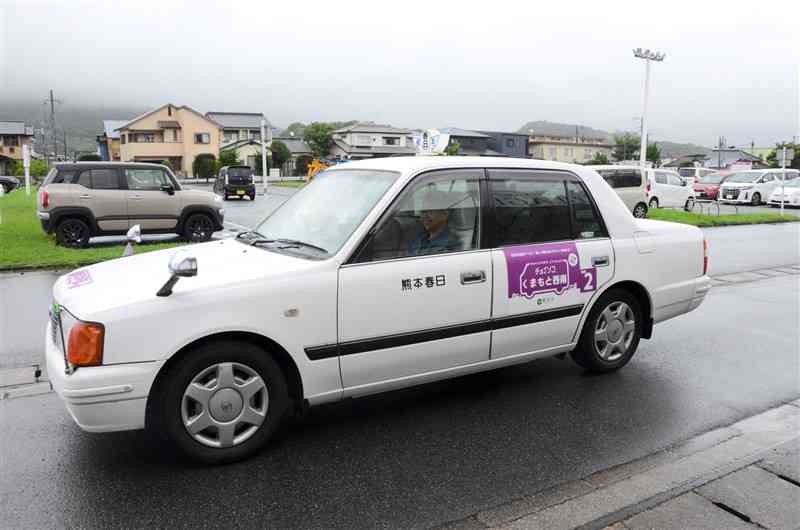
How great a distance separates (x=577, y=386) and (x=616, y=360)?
0.49m

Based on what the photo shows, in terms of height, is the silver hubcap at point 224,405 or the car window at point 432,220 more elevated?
the car window at point 432,220

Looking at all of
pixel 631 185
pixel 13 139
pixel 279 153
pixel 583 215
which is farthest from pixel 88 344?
pixel 13 139

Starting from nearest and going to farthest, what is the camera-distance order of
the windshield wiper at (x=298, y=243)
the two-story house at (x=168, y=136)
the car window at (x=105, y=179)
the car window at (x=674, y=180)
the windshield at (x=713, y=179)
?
the windshield wiper at (x=298, y=243), the car window at (x=105, y=179), the car window at (x=674, y=180), the windshield at (x=713, y=179), the two-story house at (x=168, y=136)

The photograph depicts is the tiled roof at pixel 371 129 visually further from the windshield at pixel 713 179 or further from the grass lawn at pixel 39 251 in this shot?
the grass lawn at pixel 39 251

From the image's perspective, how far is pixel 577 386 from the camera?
15.9ft

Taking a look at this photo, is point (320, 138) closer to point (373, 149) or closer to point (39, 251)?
point (373, 149)

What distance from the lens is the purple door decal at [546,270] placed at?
14.0ft

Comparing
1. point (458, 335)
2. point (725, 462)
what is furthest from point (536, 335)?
point (725, 462)

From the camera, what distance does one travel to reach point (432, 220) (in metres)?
4.06

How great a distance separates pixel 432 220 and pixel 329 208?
73cm

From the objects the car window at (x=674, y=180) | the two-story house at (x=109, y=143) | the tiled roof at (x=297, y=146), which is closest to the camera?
the car window at (x=674, y=180)

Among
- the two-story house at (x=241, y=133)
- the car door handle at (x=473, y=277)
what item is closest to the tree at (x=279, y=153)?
the two-story house at (x=241, y=133)

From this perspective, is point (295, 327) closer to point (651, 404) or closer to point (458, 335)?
point (458, 335)

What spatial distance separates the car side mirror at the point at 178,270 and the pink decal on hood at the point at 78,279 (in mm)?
794
